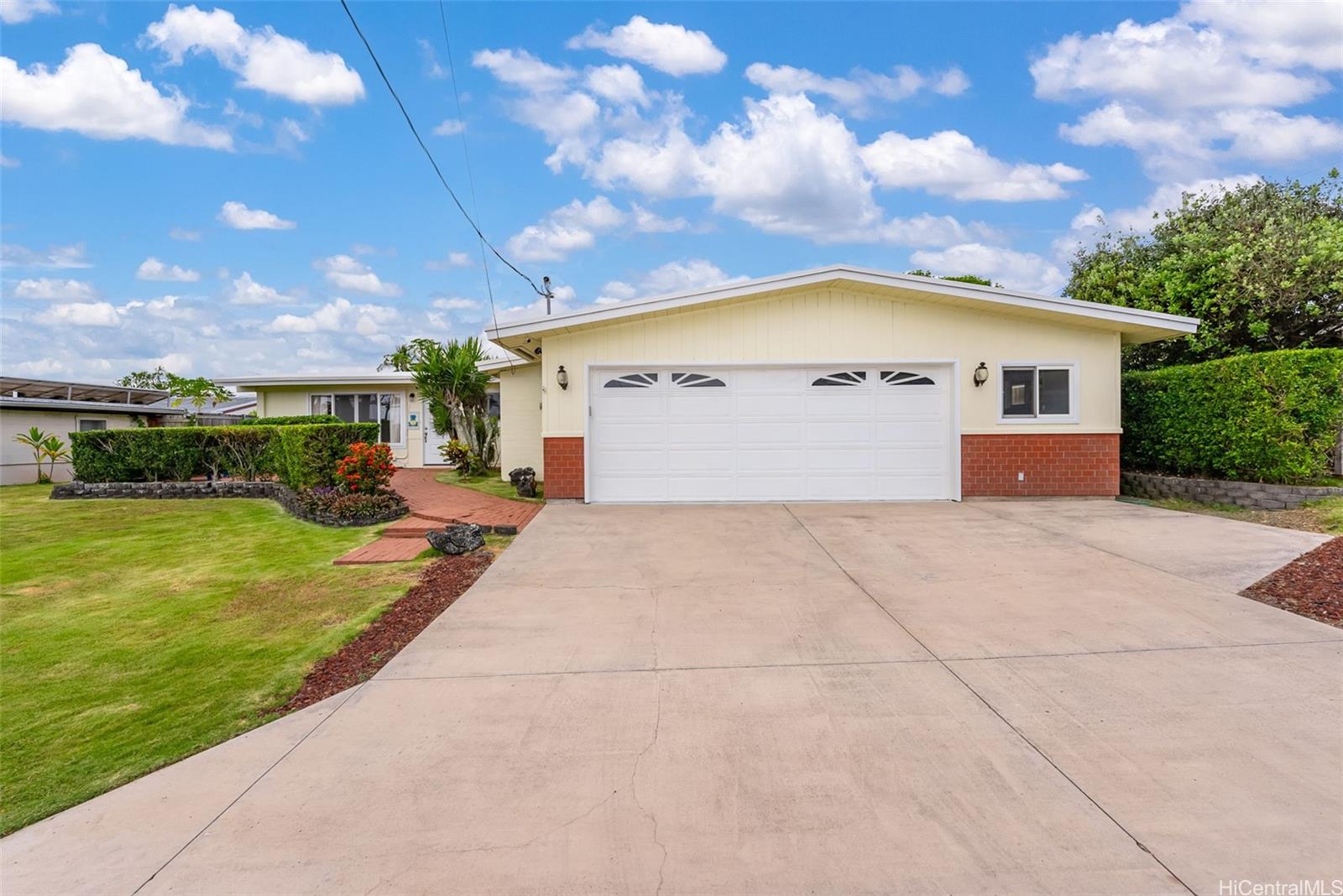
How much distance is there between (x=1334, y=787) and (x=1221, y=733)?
443 millimetres

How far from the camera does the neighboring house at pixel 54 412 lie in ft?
50.2

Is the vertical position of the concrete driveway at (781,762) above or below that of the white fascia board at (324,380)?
below

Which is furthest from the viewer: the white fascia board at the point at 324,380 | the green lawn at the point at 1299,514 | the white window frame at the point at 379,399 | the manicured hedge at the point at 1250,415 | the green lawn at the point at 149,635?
the white window frame at the point at 379,399

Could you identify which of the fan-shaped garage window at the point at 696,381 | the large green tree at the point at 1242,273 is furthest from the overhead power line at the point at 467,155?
the large green tree at the point at 1242,273

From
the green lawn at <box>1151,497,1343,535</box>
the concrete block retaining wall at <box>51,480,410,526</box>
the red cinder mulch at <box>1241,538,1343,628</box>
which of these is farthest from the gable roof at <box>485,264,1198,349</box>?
the concrete block retaining wall at <box>51,480,410,526</box>

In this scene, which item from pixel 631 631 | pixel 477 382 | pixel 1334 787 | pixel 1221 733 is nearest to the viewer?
pixel 1334 787

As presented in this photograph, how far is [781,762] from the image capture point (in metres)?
2.84

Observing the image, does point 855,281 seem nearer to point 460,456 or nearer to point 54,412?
point 460,456

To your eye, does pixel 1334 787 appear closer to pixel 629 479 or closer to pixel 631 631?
pixel 631 631

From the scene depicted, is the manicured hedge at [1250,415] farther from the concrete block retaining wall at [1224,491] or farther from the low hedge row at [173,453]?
the low hedge row at [173,453]

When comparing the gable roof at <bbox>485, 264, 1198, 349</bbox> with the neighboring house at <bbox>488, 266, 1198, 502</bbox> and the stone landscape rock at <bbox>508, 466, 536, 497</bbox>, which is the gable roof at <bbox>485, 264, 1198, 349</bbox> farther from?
the stone landscape rock at <bbox>508, 466, 536, 497</bbox>

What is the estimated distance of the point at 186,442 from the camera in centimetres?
1271

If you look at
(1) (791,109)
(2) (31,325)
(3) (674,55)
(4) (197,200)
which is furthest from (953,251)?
(2) (31,325)

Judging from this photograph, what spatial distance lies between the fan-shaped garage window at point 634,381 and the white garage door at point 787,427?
1 cm
